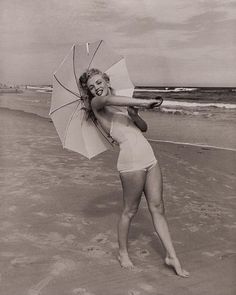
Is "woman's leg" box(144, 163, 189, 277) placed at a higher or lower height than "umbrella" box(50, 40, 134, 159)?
lower

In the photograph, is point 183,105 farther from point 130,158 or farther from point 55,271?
point 55,271

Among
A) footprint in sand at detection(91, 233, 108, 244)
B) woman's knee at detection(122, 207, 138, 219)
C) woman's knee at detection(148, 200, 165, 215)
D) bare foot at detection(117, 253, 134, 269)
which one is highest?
woman's knee at detection(148, 200, 165, 215)

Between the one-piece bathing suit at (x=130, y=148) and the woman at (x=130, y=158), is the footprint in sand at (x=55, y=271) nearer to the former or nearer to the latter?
the woman at (x=130, y=158)

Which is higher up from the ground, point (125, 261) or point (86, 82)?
point (86, 82)

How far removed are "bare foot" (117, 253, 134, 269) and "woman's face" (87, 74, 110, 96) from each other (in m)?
1.36

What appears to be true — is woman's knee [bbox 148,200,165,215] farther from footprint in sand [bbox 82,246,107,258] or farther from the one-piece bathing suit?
footprint in sand [bbox 82,246,107,258]

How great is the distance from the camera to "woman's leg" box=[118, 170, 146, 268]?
3.31 metres

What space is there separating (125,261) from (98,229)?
928 mm

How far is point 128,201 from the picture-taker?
3420mm

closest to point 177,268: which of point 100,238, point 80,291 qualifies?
A: point 80,291

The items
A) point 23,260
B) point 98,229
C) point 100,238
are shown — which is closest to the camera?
point 23,260

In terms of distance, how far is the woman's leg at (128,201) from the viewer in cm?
331

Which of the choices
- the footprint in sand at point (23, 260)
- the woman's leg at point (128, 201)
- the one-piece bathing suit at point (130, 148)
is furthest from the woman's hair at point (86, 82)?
the footprint in sand at point (23, 260)

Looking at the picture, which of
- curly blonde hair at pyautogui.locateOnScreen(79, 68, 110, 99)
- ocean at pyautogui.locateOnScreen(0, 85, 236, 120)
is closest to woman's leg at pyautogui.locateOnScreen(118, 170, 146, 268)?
curly blonde hair at pyautogui.locateOnScreen(79, 68, 110, 99)
